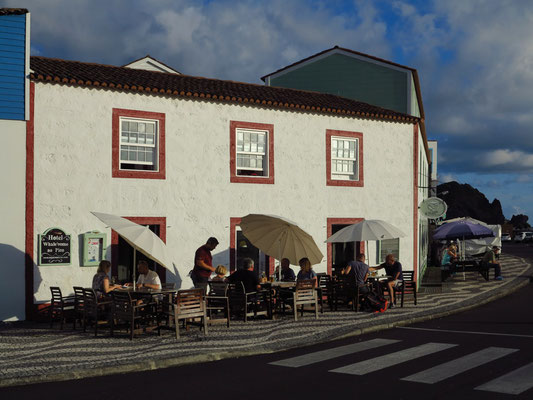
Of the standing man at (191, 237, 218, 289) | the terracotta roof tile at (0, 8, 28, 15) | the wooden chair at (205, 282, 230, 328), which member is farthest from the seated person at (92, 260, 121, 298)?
the terracotta roof tile at (0, 8, 28, 15)

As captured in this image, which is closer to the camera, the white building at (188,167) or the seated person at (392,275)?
the white building at (188,167)

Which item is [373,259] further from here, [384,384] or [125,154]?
[384,384]

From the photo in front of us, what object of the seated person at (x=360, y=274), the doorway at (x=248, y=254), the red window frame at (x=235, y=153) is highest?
the red window frame at (x=235, y=153)

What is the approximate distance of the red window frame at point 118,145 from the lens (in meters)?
14.5

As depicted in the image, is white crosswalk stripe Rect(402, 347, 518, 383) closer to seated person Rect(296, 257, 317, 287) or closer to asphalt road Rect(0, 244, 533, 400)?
asphalt road Rect(0, 244, 533, 400)

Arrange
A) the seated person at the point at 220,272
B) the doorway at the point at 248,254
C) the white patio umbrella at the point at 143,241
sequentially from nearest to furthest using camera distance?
the white patio umbrella at the point at 143,241, the seated person at the point at 220,272, the doorway at the point at 248,254

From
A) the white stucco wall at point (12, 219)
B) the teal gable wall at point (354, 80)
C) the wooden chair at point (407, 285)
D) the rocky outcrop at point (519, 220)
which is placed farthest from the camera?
the rocky outcrop at point (519, 220)

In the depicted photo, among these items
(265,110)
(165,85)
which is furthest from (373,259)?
(165,85)

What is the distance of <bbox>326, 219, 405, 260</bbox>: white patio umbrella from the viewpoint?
1445cm

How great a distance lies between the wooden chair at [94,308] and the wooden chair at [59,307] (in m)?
0.64

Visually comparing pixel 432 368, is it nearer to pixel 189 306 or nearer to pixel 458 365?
pixel 458 365

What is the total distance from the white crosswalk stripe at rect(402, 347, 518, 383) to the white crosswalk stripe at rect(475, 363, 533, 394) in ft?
1.81

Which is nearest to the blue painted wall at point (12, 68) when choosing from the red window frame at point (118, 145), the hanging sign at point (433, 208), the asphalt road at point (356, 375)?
the red window frame at point (118, 145)

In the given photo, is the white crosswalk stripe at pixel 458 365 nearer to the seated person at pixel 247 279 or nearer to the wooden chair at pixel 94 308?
the seated person at pixel 247 279
